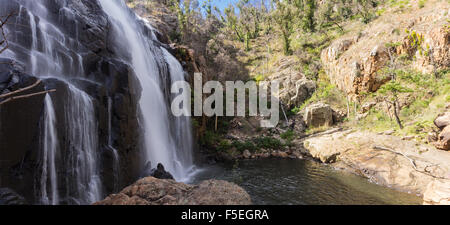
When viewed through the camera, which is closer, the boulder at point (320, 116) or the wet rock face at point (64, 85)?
the wet rock face at point (64, 85)

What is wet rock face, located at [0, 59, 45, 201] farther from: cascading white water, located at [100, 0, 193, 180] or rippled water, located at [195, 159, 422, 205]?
rippled water, located at [195, 159, 422, 205]

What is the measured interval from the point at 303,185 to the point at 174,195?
8.79 m

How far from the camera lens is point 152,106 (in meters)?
13.5

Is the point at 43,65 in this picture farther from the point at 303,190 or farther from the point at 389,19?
the point at 389,19

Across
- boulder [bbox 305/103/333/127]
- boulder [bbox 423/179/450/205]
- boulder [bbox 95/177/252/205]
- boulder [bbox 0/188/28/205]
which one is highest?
boulder [bbox 305/103/333/127]

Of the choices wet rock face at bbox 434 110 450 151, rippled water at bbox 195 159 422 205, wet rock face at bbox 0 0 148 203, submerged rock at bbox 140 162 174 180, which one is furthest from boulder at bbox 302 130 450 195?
wet rock face at bbox 0 0 148 203

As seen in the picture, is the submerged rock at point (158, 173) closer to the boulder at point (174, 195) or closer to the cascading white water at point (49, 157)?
the cascading white water at point (49, 157)

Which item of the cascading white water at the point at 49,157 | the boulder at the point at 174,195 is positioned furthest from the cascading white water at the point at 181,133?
the boulder at the point at 174,195

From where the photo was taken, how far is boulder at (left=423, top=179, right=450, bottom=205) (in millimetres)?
6001

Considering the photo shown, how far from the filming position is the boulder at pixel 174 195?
4.26m

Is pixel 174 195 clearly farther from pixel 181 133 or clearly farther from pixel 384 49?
pixel 384 49

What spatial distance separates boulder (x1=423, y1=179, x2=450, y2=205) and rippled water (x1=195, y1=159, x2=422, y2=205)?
2550 mm

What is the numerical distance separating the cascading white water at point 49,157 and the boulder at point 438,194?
11379 millimetres
